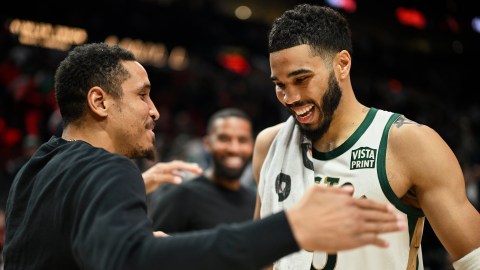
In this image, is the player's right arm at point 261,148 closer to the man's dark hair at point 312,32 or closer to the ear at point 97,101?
the man's dark hair at point 312,32

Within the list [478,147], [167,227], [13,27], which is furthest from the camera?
[478,147]

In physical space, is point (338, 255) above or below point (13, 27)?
below

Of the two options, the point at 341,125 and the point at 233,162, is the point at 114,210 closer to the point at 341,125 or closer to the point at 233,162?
the point at 341,125

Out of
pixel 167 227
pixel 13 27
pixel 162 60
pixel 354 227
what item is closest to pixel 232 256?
pixel 354 227

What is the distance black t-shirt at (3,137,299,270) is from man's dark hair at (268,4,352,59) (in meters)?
1.09

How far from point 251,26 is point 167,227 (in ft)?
27.2

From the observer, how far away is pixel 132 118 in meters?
2.22

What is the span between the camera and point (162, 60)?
11.0 meters

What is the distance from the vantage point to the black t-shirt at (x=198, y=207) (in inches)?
179

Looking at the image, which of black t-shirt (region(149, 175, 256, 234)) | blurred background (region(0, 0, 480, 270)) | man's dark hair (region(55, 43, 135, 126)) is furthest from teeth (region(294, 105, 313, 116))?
blurred background (region(0, 0, 480, 270))

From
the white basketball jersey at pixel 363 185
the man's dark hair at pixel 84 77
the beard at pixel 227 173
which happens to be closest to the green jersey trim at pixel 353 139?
the white basketball jersey at pixel 363 185

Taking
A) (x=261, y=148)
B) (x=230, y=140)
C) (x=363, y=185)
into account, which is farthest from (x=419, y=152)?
(x=230, y=140)

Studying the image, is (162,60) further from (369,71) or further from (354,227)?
(354,227)

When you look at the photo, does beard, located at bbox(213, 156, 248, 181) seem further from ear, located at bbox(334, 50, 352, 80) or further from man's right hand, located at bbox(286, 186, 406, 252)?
man's right hand, located at bbox(286, 186, 406, 252)
